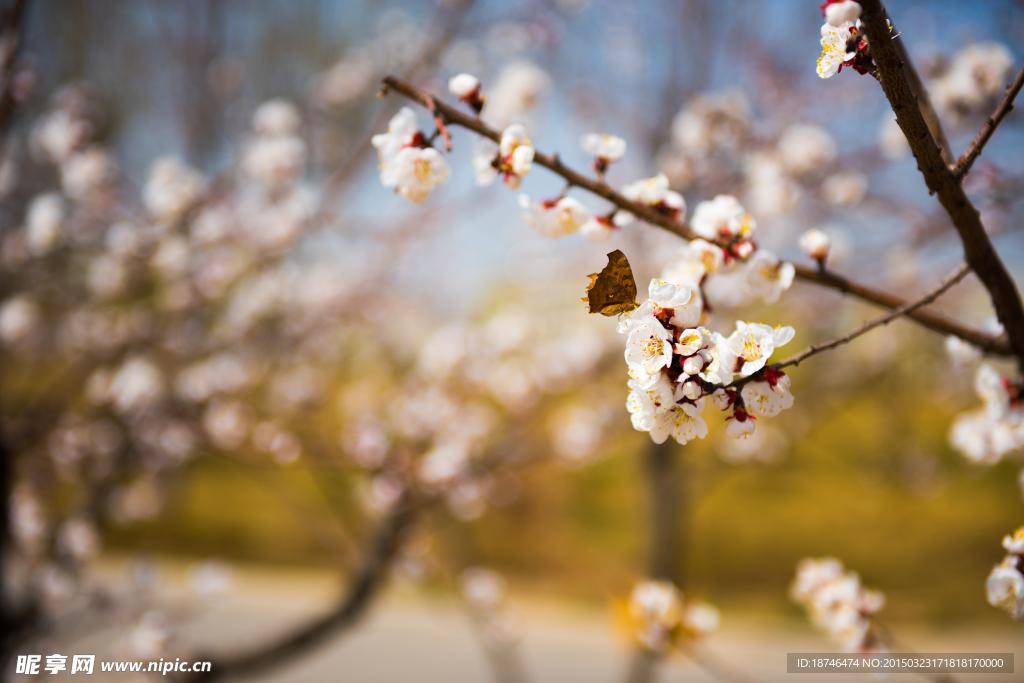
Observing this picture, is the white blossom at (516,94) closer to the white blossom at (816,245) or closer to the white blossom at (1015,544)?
the white blossom at (816,245)

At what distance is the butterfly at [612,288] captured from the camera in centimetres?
61

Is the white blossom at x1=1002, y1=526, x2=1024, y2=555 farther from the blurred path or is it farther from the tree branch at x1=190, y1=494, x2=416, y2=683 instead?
the blurred path

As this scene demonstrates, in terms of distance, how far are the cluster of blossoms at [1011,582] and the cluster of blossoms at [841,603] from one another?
0.57 meters

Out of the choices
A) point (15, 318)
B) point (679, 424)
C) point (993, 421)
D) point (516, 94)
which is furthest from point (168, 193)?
point (993, 421)

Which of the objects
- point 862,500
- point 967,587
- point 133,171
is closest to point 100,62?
point 133,171

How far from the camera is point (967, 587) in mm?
4941

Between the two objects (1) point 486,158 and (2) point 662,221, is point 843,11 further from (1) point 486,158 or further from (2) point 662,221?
(1) point 486,158

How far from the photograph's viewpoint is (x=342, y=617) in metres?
1.99

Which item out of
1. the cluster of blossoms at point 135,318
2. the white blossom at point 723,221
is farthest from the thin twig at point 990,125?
the cluster of blossoms at point 135,318

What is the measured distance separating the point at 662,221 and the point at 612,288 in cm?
30

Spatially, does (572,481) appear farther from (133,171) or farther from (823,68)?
(823,68)

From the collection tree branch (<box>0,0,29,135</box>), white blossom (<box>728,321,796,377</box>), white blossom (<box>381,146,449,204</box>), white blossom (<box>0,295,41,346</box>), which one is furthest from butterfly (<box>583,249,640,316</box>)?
white blossom (<box>0,295,41,346</box>)

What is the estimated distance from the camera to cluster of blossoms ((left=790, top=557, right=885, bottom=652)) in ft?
4.24

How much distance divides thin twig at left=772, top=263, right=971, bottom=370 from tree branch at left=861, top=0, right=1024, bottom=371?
4 centimetres
